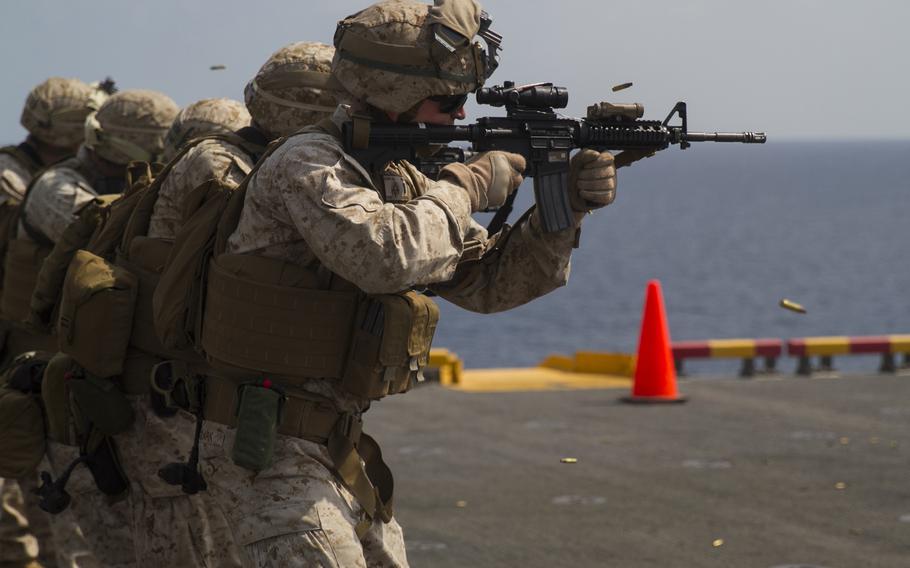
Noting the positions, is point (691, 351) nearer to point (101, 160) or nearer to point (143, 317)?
point (101, 160)

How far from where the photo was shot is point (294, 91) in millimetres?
5910

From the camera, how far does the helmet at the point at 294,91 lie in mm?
5898

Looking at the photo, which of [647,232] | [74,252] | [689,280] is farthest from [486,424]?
[647,232]

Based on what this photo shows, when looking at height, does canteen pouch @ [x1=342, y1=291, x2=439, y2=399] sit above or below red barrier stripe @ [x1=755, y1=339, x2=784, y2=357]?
below

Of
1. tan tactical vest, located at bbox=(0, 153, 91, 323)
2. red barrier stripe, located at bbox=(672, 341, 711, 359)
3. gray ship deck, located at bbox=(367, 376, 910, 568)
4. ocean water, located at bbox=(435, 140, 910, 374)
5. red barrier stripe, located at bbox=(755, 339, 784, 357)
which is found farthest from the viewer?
ocean water, located at bbox=(435, 140, 910, 374)

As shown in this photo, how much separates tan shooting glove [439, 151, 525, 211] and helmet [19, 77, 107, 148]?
16.0 ft

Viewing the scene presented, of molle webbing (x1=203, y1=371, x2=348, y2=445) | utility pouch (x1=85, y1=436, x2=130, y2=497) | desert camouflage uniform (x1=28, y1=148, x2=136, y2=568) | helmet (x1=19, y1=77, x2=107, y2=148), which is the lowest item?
desert camouflage uniform (x1=28, y1=148, x2=136, y2=568)

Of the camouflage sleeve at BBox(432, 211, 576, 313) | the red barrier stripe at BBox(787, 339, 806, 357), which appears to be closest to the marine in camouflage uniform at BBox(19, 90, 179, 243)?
the camouflage sleeve at BBox(432, 211, 576, 313)

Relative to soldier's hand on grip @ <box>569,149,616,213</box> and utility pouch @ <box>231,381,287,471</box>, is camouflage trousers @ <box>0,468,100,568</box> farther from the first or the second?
soldier's hand on grip @ <box>569,149,616,213</box>

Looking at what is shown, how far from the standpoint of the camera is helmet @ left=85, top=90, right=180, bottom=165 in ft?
25.3

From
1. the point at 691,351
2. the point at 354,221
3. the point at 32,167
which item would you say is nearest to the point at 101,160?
the point at 32,167

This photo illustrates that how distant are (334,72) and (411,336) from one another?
2.73ft

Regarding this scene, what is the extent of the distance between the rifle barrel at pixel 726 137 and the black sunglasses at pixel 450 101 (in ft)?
2.89

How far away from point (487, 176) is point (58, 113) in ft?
16.4
